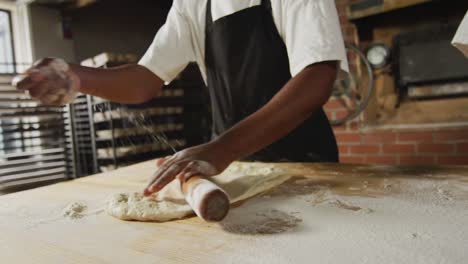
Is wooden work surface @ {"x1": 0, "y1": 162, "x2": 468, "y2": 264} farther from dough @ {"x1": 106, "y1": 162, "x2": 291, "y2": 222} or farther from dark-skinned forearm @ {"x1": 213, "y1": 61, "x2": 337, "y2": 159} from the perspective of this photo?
dark-skinned forearm @ {"x1": 213, "y1": 61, "x2": 337, "y2": 159}

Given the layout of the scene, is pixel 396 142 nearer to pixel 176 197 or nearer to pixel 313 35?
pixel 313 35

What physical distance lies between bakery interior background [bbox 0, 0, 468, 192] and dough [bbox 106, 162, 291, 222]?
1.20m

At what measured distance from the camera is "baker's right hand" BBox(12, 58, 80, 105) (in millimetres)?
791

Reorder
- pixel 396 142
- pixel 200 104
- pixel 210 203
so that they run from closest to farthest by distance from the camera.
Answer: pixel 210 203 < pixel 396 142 < pixel 200 104

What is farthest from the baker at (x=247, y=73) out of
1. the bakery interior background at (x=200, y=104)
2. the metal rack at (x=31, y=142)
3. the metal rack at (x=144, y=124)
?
the metal rack at (x=31, y=142)

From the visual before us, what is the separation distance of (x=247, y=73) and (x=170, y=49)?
0.28 metres

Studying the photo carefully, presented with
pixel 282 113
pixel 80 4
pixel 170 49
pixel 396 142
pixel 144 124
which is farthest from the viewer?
pixel 80 4

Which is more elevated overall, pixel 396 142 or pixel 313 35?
pixel 313 35

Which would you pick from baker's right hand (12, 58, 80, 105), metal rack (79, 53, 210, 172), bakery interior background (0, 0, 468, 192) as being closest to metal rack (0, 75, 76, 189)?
bakery interior background (0, 0, 468, 192)

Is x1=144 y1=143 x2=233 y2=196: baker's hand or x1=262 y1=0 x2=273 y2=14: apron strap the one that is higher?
x1=262 y1=0 x2=273 y2=14: apron strap

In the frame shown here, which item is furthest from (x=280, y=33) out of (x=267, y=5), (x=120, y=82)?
(x=120, y=82)

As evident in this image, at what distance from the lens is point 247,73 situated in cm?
119

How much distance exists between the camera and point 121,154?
7.88ft

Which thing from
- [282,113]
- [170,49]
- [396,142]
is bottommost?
[396,142]
